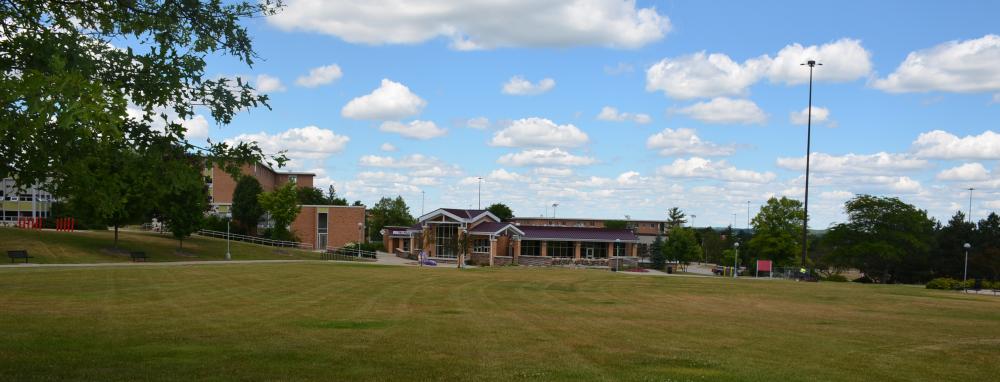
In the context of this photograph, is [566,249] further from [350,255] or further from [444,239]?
[350,255]

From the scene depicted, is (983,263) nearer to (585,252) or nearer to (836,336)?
(585,252)

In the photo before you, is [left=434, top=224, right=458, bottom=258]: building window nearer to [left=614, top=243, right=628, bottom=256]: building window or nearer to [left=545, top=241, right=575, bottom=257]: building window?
[left=545, top=241, right=575, bottom=257]: building window

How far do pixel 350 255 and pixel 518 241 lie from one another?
19.1 meters

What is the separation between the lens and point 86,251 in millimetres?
61531

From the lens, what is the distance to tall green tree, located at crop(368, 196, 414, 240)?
Result: 129875mm

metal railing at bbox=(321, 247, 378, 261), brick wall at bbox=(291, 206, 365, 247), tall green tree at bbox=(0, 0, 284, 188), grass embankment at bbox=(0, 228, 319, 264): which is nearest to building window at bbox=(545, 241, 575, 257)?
metal railing at bbox=(321, 247, 378, 261)

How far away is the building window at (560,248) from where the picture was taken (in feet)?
303

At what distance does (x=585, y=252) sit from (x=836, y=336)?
244ft

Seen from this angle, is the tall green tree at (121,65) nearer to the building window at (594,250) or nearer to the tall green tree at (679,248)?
the building window at (594,250)

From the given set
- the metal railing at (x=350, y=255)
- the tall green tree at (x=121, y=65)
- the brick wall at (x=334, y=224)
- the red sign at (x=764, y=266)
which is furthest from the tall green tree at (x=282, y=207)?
the tall green tree at (x=121, y=65)

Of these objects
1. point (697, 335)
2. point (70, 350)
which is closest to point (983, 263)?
point (697, 335)

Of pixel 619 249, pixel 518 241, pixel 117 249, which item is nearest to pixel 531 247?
pixel 518 241

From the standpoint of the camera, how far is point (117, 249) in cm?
6488

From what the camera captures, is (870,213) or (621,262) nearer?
(870,213)
